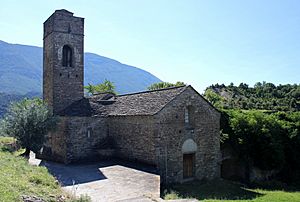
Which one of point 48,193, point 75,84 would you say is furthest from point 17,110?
point 48,193

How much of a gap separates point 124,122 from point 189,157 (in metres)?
4.65

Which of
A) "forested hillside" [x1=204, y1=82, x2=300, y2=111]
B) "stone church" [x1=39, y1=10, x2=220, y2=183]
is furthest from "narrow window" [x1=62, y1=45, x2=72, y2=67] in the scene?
"forested hillside" [x1=204, y1=82, x2=300, y2=111]

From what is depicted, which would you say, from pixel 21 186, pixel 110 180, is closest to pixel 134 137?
pixel 110 180

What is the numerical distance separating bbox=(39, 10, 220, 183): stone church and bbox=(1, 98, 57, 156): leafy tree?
5.24ft

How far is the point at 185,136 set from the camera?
695 inches

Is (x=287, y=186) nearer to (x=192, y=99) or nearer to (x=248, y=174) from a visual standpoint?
(x=248, y=174)

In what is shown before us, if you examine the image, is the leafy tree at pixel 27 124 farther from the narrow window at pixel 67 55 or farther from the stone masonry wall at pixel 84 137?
the narrow window at pixel 67 55

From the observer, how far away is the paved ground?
10906mm

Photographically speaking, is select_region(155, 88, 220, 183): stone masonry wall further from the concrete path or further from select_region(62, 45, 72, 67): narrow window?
select_region(62, 45, 72, 67): narrow window

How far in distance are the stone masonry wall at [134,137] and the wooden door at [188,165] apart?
8.04 feet

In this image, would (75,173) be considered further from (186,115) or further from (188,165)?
(186,115)

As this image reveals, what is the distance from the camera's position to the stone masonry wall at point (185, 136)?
16.4 meters

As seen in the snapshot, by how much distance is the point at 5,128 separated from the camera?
56.6 feet

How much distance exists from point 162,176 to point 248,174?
10080mm
